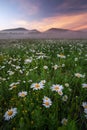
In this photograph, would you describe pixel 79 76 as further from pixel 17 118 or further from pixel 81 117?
pixel 17 118

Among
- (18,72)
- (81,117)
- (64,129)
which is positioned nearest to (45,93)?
(81,117)

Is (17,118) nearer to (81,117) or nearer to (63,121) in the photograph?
(63,121)

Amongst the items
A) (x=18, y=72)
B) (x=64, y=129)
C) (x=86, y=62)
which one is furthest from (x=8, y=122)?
(x=86, y=62)

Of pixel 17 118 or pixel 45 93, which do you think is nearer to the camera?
pixel 17 118

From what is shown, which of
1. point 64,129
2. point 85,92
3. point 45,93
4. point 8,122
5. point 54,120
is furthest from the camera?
point 85,92

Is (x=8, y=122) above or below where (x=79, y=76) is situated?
below

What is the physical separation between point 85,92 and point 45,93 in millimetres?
782

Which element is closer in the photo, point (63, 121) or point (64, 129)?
point (64, 129)

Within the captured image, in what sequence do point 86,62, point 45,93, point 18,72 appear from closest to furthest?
point 45,93, point 18,72, point 86,62

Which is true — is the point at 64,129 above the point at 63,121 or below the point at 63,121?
above

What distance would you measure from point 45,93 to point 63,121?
0.82 m

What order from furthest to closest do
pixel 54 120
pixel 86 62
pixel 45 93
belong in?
pixel 86 62, pixel 45 93, pixel 54 120

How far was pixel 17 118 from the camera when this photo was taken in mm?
3025

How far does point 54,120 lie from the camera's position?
9.07 feet
